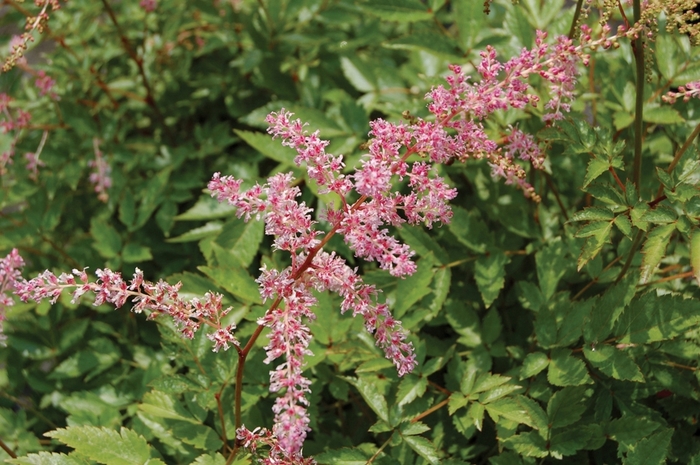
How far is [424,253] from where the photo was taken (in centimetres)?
231

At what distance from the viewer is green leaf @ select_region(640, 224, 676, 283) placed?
164 centimetres

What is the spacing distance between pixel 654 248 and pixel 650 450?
1.75 feet

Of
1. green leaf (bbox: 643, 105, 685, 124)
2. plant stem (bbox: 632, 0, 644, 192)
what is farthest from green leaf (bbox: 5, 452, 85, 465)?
green leaf (bbox: 643, 105, 685, 124)

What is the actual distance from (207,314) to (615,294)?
118 cm

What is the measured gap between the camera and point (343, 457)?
1842 mm

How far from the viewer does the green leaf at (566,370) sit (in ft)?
6.02

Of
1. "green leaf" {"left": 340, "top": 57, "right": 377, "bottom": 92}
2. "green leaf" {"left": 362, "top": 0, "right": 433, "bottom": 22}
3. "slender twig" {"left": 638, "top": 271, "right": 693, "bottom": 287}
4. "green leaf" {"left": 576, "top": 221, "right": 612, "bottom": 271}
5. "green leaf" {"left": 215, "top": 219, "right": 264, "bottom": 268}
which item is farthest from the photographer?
"green leaf" {"left": 340, "top": 57, "right": 377, "bottom": 92}

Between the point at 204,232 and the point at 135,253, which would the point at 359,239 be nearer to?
the point at 204,232

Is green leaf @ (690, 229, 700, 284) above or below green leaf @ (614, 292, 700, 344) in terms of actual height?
above

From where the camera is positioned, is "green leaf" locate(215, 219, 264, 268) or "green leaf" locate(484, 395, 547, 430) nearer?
"green leaf" locate(484, 395, 547, 430)

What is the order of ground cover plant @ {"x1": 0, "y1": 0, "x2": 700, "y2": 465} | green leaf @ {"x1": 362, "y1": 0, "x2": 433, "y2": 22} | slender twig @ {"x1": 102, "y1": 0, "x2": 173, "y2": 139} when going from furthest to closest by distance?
slender twig @ {"x1": 102, "y1": 0, "x2": 173, "y2": 139} → green leaf @ {"x1": 362, "y1": 0, "x2": 433, "y2": 22} → ground cover plant @ {"x1": 0, "y1": 0, "x2": 700, "y2": 465}

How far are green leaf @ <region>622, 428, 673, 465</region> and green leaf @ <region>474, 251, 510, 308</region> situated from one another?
2.02 ft

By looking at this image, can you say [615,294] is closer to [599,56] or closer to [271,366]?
[271,366]

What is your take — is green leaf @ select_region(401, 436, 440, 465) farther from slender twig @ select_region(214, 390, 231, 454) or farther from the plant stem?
the plant stem
